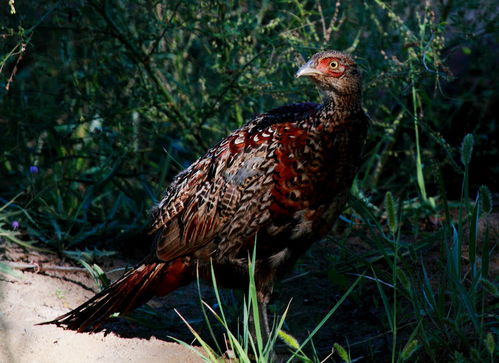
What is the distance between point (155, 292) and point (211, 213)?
1.54 feet

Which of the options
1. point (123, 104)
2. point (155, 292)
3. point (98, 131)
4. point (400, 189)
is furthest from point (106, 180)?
point (400, 189)

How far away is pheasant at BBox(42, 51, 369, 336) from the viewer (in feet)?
10.9

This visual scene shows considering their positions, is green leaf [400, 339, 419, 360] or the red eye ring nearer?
green leaf [400, 339, 419, 360]

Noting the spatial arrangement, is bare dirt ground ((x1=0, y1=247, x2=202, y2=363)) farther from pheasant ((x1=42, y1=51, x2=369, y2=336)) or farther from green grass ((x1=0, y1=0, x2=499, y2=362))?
green grass ((x1=0, y1=0, x2=499, y2=362))

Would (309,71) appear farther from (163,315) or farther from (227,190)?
(163,315)

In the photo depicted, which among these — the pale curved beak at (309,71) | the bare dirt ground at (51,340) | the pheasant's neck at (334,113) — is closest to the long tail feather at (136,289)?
the bare dirt ground at (51,340)

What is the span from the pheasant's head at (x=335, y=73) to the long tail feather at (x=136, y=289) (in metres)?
1.02

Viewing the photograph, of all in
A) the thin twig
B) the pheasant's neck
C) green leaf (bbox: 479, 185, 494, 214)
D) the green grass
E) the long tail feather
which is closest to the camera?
green leaf (bbox: 479, 185, 494, 214)

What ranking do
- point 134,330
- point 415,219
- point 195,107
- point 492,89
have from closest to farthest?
point 134,330, point 415,219, point 195,107, point 492,89

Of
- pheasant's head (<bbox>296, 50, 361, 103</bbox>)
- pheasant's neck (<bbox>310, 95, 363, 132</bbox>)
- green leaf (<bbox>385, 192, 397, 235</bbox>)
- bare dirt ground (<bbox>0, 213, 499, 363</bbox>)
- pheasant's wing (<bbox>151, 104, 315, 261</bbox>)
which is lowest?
bare dirt ground (<bbox>0, 213, 499, 363</bbox>)

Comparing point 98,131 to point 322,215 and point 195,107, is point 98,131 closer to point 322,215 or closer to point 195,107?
point 195,107

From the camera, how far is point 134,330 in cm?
387

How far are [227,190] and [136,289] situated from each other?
2.10 ft

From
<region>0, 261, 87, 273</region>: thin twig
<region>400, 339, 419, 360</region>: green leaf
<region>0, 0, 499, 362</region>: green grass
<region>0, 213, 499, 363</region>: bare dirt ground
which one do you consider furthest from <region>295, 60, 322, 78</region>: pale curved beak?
<region>0, 261, 87, 273</region>: thin twig
